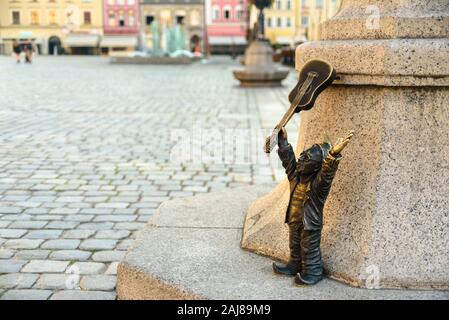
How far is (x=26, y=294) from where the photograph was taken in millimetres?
3342

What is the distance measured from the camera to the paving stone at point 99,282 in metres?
3.45

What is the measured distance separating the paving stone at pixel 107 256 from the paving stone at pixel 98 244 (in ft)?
0.34

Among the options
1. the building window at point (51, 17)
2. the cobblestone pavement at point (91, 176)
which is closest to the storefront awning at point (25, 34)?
the building window at point (51, 17)

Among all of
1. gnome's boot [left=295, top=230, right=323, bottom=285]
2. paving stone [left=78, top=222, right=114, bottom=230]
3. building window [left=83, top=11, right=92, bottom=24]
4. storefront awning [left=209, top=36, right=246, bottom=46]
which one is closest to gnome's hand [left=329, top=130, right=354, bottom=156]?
gnome's boot [left=295, top=230, right=323, bottom=285]

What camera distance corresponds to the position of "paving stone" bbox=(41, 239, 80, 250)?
4184mm

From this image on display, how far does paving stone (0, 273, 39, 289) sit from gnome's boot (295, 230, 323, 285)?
1675mm

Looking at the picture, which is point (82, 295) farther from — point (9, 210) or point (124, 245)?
point (9, 210)

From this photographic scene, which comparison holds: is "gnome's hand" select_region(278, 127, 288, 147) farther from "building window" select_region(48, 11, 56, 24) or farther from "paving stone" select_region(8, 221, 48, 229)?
"building window" select_region(48, 11, 56, 24)

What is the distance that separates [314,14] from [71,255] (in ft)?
98.6

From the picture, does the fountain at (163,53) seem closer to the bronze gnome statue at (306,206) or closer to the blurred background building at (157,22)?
the blurred background building at (157,22)

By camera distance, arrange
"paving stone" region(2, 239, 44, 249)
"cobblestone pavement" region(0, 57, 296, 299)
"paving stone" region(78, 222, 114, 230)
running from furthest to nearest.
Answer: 1. "paving stone" region(78, 222, 114, 230)
2. "paving stone" region(2, 239, 44, 249)
3. "cobblestone pavement" region(0, 57, 296, 299)

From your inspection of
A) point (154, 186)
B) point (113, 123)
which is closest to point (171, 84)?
point (113, 123)

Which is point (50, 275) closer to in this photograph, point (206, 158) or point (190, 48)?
point (206, 158)

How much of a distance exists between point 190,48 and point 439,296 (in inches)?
2787
